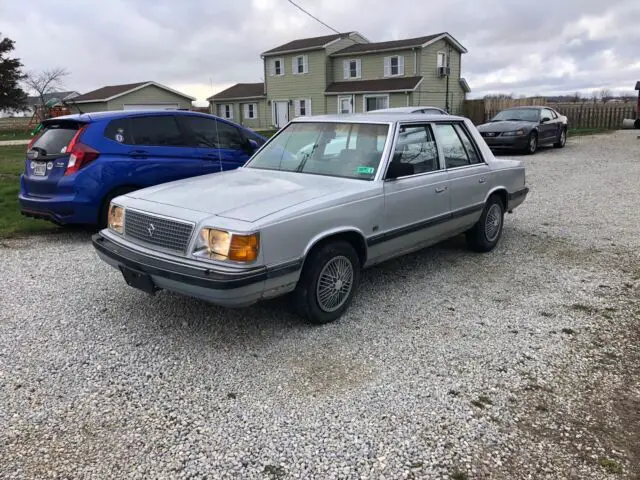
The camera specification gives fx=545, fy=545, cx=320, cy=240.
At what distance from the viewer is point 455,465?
8.96ft

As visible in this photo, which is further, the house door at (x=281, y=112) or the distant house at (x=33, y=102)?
the distant house at (x=33, y=102)

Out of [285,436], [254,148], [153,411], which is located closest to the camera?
[285,436]

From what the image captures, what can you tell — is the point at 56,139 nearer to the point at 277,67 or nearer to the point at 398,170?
the point at 398,170

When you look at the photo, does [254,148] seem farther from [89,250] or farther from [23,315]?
[23,315]

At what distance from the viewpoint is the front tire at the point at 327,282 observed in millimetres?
4113

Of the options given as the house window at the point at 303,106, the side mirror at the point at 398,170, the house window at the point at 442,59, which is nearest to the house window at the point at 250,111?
the house window at the point at 303,106

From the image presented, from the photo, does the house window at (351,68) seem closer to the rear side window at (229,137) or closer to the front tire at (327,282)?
the rear side window at (229,137)

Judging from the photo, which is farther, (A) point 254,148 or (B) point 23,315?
(A) point 254,148

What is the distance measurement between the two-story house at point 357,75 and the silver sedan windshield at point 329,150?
29267mm

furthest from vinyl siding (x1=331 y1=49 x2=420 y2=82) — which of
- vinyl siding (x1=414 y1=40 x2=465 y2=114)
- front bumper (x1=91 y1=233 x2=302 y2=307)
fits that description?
front bumper (x1=91 y1=233 x2=302 y2=307)

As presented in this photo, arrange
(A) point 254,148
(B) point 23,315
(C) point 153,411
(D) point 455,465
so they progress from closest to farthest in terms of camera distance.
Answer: (D) point 455,465
(C) point 153,411
(B) point 23,315
(A) point 254,148

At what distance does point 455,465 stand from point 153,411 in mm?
1720

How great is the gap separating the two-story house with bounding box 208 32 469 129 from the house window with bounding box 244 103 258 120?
1026mm

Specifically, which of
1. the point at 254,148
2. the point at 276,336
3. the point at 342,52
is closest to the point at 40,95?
the point at 342,52
